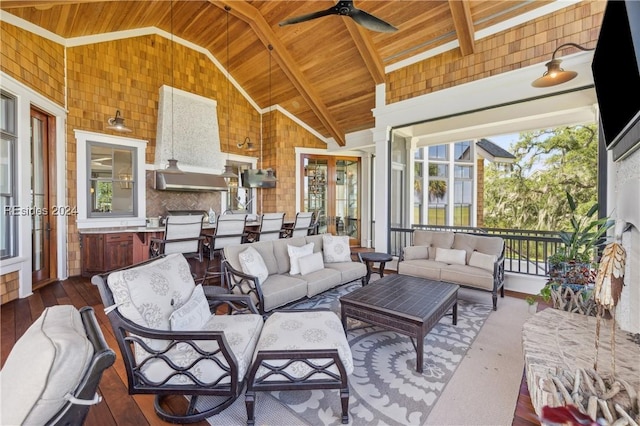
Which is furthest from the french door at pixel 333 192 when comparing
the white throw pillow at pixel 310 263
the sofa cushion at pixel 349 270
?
the white throw pillow at pixel 310 263

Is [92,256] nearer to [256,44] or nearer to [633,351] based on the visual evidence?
[256,44]

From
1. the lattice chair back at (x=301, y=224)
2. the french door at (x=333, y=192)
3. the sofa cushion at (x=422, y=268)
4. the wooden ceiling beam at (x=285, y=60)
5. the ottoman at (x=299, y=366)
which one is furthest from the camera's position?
the french door at (x=333, y=192)

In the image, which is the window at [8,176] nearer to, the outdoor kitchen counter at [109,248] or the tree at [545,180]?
the outdoor kitchen counter at [109,248]

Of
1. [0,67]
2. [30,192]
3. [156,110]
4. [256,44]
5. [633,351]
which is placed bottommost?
[633,351]

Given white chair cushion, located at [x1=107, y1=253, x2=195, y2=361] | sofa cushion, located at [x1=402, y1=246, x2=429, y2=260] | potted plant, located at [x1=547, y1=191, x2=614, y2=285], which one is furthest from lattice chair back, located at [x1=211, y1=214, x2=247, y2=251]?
potted plant, located at [x1=547, y1=191, x2=614, y2=285]

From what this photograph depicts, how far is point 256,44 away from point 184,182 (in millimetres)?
3356

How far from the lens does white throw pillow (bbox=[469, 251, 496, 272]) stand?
156 inches

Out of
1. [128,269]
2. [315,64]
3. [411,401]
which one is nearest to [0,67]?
A: [128,269]

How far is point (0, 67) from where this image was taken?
11.4 feet

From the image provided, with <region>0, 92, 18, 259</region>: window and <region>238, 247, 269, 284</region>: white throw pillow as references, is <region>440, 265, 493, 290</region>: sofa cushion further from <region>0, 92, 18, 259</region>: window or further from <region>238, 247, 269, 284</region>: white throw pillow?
<region>0, 92, 18, 259</region>: window

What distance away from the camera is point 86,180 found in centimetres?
533

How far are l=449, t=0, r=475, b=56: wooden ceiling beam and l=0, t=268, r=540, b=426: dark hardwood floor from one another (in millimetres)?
4534

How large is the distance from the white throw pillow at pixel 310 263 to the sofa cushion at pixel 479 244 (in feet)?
7.52

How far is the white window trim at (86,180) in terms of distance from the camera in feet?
17.2
